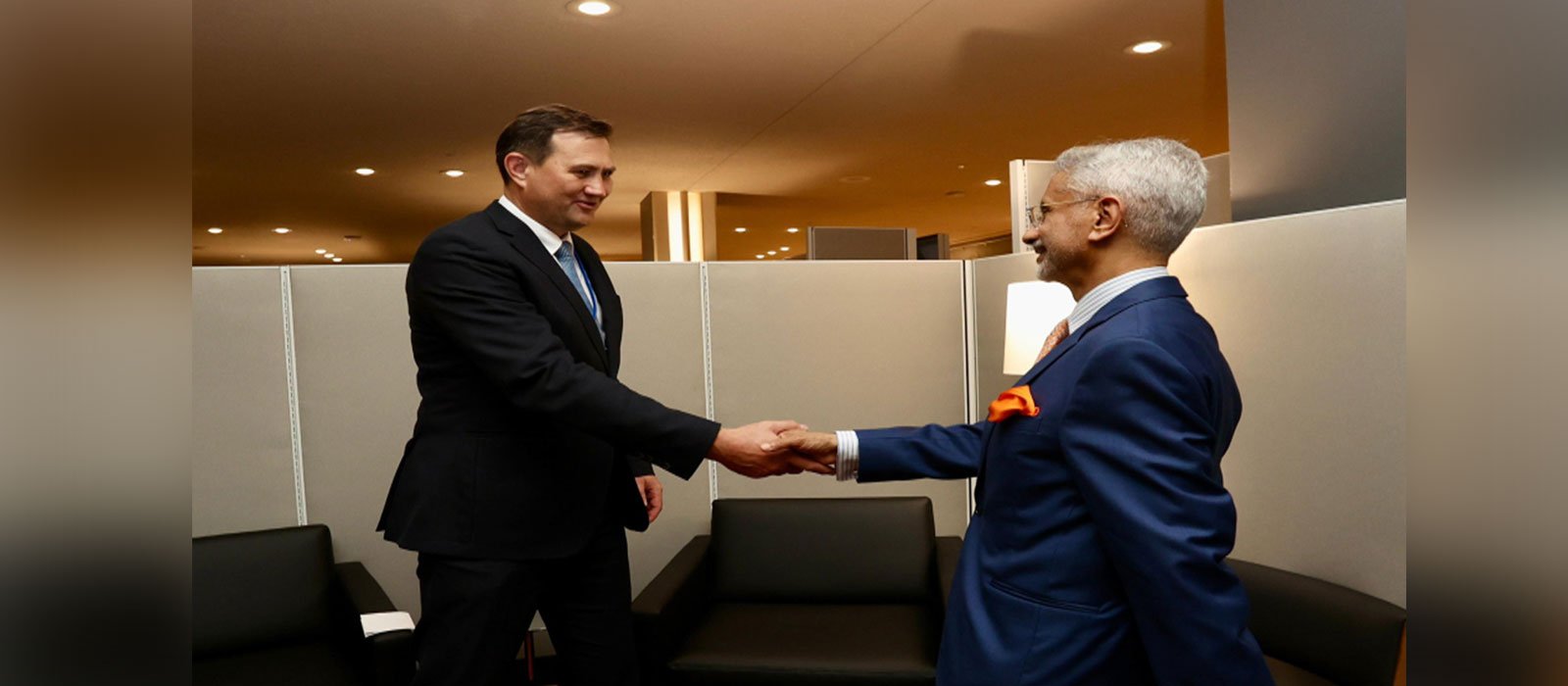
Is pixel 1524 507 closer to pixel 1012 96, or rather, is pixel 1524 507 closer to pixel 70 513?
pixel 70 513

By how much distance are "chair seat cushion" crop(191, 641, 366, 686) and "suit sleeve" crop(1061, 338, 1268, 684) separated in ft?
7.38

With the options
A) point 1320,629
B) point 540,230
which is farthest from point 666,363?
point 1320,629

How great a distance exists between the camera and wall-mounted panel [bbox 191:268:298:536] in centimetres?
325

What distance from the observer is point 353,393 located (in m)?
3.40

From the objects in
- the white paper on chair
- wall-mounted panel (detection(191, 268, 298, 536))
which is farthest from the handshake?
wall-mounted panel (detection(191, 268, 298, 536))

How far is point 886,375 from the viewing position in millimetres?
3848

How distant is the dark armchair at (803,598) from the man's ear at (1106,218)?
158cm

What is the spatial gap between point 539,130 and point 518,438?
2.32ft

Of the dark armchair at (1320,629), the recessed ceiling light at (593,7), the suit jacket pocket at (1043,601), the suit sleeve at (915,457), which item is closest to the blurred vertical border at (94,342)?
the suit jacket pocket at (1043,601)

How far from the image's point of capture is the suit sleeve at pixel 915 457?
193cm

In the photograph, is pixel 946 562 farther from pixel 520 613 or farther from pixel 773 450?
pixel 520 613

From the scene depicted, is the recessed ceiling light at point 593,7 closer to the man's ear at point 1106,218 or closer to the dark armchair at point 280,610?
the dark armchair at point 280,610

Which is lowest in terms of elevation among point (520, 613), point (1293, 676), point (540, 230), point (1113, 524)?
point (1293, 676)

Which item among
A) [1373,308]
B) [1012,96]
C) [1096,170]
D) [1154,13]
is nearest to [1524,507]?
[1096,170]
